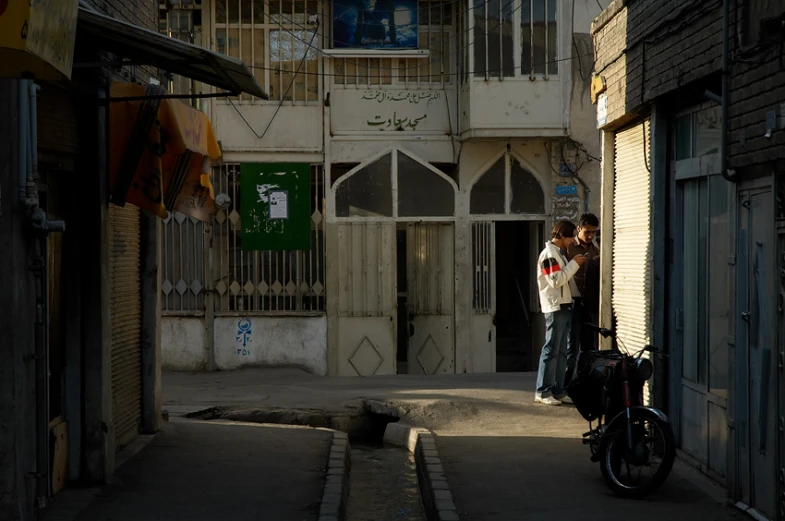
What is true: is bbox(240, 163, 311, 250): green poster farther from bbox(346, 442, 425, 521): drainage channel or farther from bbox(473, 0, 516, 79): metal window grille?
bbox(346, 442, 425, 521): drainage channel

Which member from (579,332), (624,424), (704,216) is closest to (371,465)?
(579,332)

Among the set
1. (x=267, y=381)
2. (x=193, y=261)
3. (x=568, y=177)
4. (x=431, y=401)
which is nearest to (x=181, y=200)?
(x=431, y=401)

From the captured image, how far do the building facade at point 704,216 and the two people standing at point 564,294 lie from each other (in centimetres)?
70

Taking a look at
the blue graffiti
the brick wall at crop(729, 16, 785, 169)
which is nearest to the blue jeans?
the brick wall at crop(729, 16, 785, 169)

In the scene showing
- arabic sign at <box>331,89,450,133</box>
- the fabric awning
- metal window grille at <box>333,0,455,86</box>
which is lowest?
the fabric awning

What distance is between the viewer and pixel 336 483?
26.3 feet

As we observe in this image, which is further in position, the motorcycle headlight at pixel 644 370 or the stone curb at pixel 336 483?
the motorcycle headlight at pixel 644 370

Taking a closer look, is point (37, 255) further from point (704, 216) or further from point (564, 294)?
point (564, 294)

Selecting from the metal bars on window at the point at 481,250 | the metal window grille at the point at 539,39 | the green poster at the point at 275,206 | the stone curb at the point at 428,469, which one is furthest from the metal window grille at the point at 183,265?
the stone curb at the point at 428,469

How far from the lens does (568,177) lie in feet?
56.1

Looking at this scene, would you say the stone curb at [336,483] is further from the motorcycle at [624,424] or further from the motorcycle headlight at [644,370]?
the motorcycle headlight at [644,370]

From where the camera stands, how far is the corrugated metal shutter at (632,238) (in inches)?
373

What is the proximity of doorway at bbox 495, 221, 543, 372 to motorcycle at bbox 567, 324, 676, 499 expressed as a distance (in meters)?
10.1

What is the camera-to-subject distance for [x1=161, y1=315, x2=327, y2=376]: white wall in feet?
55.4
